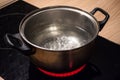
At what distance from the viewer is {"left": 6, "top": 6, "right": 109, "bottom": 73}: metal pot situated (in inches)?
24.4

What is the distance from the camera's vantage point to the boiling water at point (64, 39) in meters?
0.75

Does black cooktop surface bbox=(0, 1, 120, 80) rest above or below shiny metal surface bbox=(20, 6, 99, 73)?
below

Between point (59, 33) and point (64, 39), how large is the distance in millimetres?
35

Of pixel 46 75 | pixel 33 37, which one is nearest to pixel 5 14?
pixel 33 37

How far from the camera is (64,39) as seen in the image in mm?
781

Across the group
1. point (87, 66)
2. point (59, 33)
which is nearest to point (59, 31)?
point (59, 33)

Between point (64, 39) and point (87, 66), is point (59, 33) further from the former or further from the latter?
point (87, 66)

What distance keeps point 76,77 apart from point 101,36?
0.66 feet

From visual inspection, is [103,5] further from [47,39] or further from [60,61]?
[60,61]

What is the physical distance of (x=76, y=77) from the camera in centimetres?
71

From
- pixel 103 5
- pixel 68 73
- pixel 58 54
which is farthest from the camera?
pixel 103 5

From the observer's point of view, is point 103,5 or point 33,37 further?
point 103,5

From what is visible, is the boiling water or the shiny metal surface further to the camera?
the boiling water

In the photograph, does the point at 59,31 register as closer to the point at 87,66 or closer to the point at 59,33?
the point at 59,33
